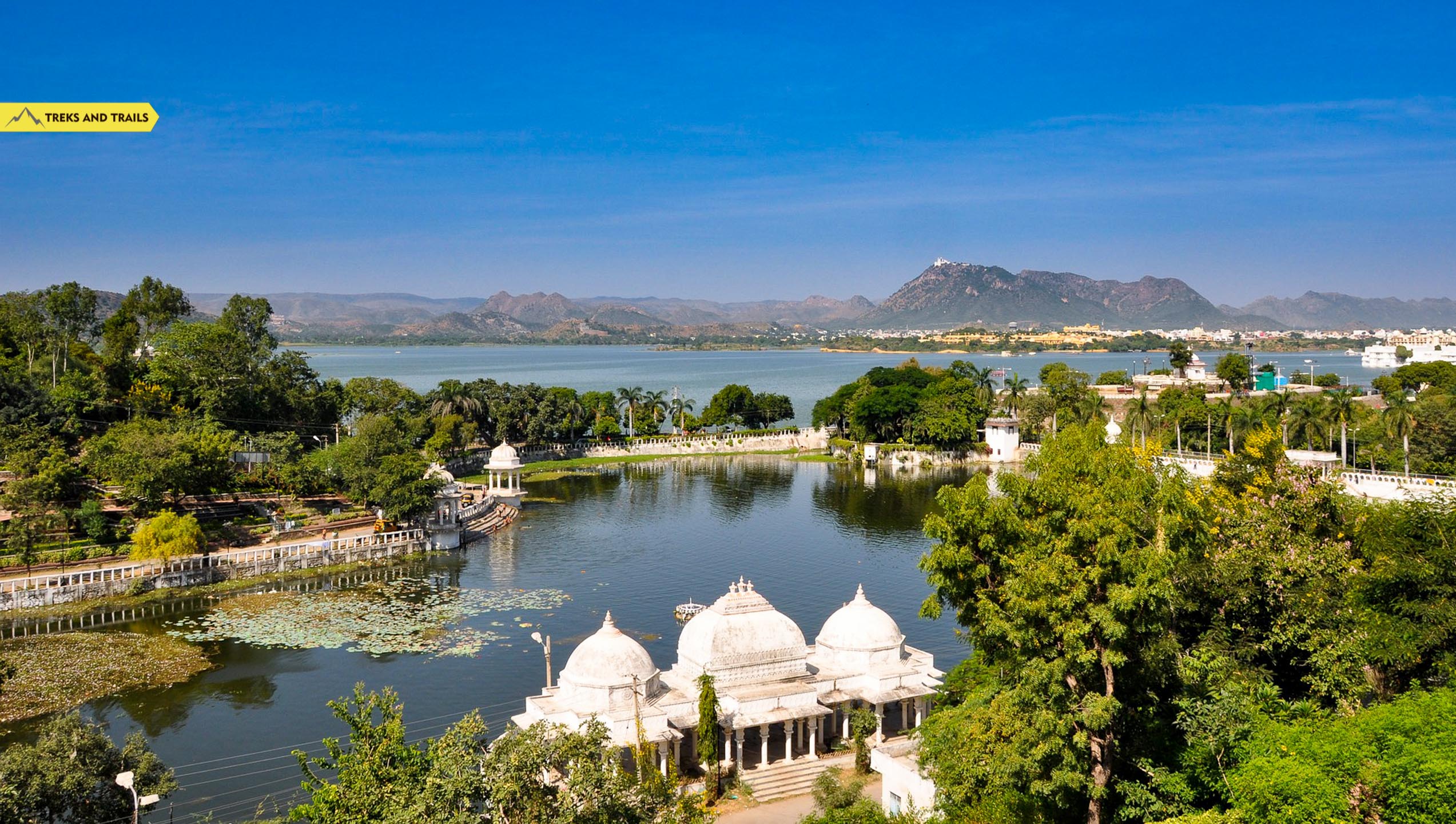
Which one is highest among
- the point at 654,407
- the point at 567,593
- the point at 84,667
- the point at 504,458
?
the point at 654,407

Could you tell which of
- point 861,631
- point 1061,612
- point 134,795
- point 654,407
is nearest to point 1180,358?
point 654,407

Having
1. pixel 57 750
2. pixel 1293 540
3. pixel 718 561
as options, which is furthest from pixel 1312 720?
pixel 718 561

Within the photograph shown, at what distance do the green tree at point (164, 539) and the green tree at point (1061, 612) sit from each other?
3623 cm

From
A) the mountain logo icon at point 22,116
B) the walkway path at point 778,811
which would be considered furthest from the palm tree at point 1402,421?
the mountain logo icon at point 22,116

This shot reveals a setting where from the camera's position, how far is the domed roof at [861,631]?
98.1ft

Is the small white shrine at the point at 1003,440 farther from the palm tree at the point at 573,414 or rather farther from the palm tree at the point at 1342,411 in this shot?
the palm tree at the point at 573,414

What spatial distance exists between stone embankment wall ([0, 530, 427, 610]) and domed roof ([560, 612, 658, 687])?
1059 inches

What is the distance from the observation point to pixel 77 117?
30969 millimetres

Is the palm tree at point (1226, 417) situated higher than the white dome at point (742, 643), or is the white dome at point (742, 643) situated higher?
the palm tree at point (1226, 417)

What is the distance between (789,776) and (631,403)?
255 feet

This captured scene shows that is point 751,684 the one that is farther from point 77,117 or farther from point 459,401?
point 459,401

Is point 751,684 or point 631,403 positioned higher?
point 631,403

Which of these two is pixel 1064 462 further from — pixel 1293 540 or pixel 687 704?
pixel 687 704

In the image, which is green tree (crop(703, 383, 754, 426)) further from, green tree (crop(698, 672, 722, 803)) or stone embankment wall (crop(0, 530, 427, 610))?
green tree (crop(698, 672, 722, 803))
